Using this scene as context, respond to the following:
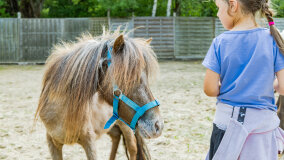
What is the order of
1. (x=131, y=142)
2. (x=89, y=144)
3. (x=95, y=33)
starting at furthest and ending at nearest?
1. (x=95, y=33)
2. (x=131, y=142)
3. (x=89, y=144)

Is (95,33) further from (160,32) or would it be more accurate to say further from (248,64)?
(248,64)

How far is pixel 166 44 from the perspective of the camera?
14.2 metres

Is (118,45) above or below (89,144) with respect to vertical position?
above

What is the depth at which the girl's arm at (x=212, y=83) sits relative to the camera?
4.83 ft

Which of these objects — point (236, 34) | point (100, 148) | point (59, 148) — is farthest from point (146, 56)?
point (100, 148)

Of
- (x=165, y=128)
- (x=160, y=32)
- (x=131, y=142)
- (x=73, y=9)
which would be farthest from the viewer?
(x=73, y=9)

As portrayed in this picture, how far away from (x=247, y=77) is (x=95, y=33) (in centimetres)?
1234

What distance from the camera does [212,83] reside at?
149 centimetres

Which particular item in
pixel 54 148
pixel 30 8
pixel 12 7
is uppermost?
pixel 12 7

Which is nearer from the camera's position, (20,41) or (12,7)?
Answer: (20,41)

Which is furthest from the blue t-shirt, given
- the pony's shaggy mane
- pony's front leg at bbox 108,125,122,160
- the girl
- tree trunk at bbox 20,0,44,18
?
tree trunk at bbox 20,0,44,18

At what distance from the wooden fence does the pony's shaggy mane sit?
10262 mm

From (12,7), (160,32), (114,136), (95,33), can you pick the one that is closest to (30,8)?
(12,7)

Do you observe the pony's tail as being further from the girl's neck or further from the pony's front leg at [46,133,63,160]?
the pony's front leg at [46,133,63,160]
